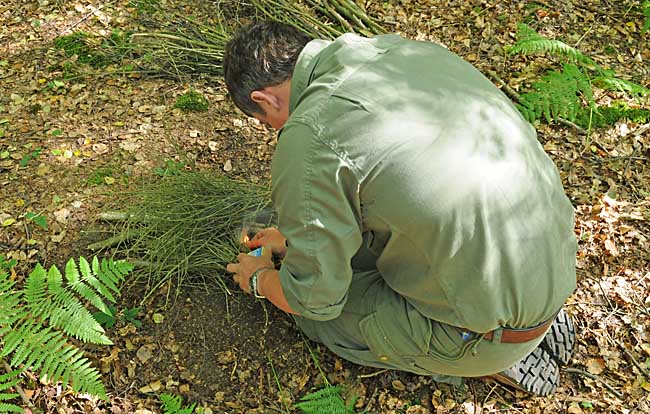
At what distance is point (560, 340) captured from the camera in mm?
2699

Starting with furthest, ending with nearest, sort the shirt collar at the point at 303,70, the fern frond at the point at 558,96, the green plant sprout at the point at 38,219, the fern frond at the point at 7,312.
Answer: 1. the fern frond at the point at 558,96
2. the green plant sprout at the point at 38,219
3. the fern frond at the point at 7,312
4. the shirt collar at the point at 303,70

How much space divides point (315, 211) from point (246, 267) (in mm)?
943

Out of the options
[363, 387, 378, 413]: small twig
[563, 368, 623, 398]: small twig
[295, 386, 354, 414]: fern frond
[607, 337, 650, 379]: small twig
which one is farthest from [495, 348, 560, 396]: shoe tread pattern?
[295, 386, 354, 414]: fern frond

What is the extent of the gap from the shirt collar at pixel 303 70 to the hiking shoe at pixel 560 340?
1.67m

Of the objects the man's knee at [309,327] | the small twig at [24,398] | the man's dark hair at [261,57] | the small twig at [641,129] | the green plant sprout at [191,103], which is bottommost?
the small twig at [24,398]

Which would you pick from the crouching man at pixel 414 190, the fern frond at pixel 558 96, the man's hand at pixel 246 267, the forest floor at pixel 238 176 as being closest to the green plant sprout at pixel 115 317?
the forest floor at pixel 238 176

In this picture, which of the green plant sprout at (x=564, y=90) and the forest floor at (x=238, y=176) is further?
the green plant sprout at (x=564, y=90)

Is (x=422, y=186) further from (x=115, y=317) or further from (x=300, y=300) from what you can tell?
(x=115, y=317)

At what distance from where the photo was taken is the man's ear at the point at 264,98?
2.13 meters

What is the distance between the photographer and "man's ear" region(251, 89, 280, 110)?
84.0 inches

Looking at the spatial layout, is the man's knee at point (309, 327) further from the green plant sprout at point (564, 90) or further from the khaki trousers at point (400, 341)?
the green plant sprout at point (564, 90)

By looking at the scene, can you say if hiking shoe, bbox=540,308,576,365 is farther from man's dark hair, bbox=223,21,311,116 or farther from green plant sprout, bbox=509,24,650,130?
man's dark hair, bbox=223,21,311,116

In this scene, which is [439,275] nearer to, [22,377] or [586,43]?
[22,377]

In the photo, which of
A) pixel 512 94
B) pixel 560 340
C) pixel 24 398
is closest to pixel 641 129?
pixel 512 94
